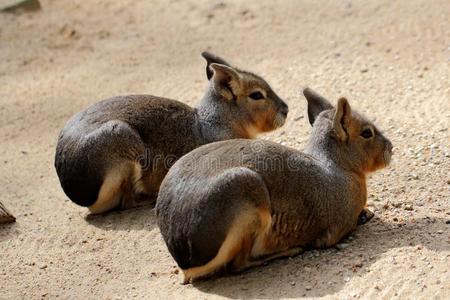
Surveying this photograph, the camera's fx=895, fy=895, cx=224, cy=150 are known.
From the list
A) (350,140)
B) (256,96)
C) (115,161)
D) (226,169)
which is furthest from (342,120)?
(115,161)

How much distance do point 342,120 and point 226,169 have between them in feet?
4.23

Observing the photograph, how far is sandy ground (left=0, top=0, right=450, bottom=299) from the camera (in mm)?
6754

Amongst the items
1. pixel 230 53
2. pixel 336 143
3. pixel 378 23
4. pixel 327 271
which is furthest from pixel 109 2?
pixel 327 271

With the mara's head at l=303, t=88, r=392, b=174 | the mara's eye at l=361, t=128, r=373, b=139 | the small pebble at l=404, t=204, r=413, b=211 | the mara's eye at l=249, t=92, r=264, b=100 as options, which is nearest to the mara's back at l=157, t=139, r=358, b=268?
the mara's head at l=303, t=88, r=392, b=174

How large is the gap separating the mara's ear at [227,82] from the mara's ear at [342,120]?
4.73ft

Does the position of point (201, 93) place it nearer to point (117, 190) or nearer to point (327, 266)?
point (117, 190)

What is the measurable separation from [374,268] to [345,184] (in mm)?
978

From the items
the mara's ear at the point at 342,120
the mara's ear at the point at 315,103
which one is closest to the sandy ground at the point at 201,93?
the mara's ear at the point at 342,120

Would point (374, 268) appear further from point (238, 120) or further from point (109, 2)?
point (109, 2)

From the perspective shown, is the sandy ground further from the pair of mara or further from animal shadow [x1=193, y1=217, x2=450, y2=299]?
the pair of mara

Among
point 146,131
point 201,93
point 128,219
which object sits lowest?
point 128,219

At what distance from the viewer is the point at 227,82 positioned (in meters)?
8.60

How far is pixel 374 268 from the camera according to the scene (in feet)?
21.3

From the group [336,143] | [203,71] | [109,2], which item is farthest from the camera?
[109,2]
